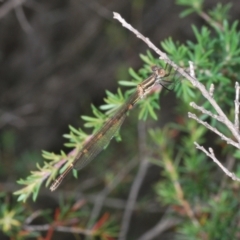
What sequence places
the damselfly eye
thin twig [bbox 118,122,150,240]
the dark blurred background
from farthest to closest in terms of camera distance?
the dark blurred background, thin twig [bbox 118,122,150,240], the damselfly eye

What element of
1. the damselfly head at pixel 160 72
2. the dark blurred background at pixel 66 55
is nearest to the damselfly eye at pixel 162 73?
Answer: the damselfly head at pixel 160 72

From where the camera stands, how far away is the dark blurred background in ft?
7.64

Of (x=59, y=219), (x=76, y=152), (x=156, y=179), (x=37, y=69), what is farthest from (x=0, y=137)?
(x=76, y=152)

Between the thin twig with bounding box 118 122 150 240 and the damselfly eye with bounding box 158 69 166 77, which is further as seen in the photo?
the thin twig with bounding box 118 122 150 240

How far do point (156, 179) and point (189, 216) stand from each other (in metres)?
1.19

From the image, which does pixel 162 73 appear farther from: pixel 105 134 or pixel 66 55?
pixel 66 55

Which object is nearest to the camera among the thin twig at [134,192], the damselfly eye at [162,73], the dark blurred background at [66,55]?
the damselfly eye at [162,73]

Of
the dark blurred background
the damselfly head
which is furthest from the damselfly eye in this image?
the dark blurred background

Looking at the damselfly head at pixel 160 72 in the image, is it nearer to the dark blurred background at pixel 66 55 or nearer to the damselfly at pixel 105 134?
the damselfly at pixel 105 134

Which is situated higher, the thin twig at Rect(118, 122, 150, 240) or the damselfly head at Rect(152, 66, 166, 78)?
the thin twig at Rect(118, 122, 150, 240)

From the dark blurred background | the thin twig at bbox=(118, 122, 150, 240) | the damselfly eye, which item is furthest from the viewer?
the dark blurred background

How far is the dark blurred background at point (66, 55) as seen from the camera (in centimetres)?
233

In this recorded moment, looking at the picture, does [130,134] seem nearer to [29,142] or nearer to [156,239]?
[156,239]

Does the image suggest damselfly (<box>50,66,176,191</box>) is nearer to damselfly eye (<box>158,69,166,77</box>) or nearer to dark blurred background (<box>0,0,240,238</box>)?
damselfly eye (<box>158,69,166,77</box>)
